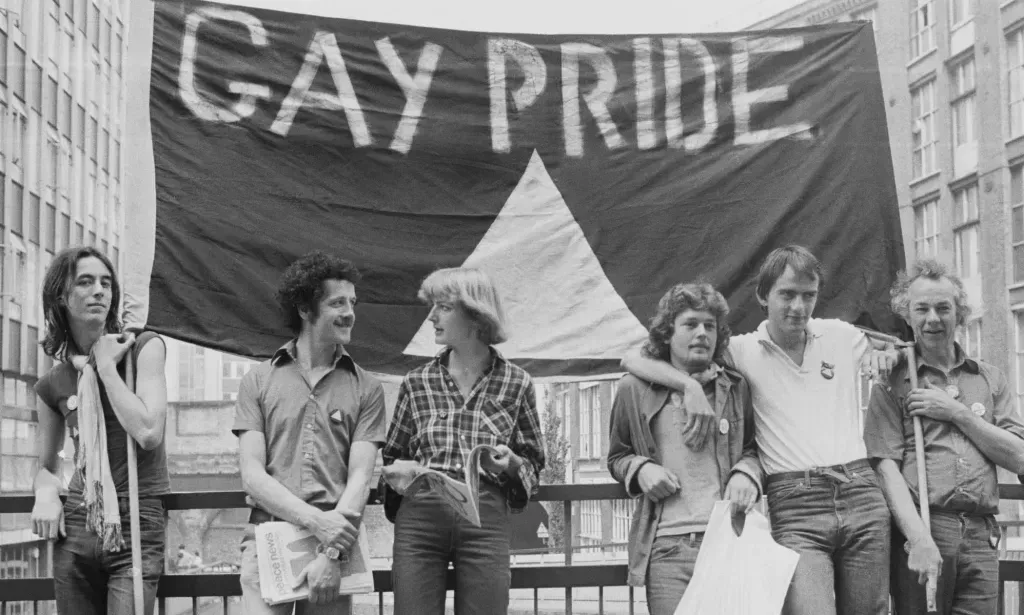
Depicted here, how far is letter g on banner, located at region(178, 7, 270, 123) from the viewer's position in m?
5.21

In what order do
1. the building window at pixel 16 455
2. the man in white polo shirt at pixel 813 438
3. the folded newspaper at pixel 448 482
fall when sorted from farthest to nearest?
the building window at pixel 16 455, the man in white polo shirt at pixel 813 438, the folded newspaper at pixel 448 482

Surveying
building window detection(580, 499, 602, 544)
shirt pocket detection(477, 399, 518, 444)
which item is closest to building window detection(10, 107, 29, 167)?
shirt pocket detection(477, 399, 518, 444)

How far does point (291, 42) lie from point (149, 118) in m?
0.73

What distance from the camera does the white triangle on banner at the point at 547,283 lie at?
5.32 m

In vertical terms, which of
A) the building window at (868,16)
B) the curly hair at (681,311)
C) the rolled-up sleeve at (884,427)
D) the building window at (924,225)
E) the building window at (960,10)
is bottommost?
the rolled-up sleeve at (884,427)

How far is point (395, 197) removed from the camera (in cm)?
536

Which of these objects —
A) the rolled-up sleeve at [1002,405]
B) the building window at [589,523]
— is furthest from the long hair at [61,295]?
the building window at [589,523]

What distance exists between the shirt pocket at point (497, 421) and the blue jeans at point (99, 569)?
1.20 meters

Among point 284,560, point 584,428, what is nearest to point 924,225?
point 284,560

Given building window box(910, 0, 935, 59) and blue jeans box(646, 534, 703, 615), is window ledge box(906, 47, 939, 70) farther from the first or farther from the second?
blue jeans box(646, 534, 703, 615)

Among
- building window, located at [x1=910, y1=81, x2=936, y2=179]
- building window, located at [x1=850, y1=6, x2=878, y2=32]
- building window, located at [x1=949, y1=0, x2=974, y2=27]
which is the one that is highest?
building window, located at [x1=949, y1=0, x2=974, y2=27]

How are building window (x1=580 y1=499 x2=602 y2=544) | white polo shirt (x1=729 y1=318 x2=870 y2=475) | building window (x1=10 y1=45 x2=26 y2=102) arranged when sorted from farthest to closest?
building window (x1=580 y1=499 x2=602 y2=544) < building window (x1=10 y1=45 x2=26 y2=102) < white polo shirt (x1=729 y1=318 x2=870 y2=475)

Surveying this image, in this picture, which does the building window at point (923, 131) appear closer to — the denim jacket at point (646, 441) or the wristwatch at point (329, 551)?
the denim jacket at point (646, 441)

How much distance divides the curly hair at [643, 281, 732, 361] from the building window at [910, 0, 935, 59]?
87.0 inches
